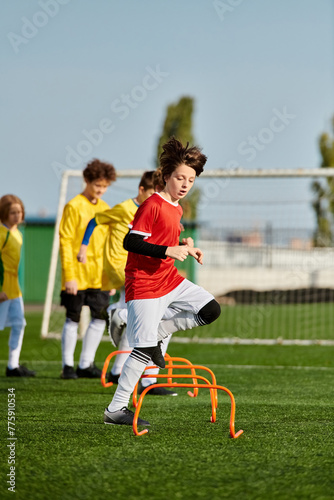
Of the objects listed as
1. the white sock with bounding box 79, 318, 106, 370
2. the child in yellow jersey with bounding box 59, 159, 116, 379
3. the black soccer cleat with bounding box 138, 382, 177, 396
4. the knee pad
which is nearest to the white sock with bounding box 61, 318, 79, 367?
the child in yellow jersey with bounding box 59, 159, 116, 379

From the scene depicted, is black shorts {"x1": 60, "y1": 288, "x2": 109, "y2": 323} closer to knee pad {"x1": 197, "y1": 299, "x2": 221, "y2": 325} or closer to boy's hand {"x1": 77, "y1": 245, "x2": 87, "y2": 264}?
boy's hand {"x1": 77, "y1": 245, "x2": 87, "y2": 264}

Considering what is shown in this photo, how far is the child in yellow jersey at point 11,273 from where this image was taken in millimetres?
6910

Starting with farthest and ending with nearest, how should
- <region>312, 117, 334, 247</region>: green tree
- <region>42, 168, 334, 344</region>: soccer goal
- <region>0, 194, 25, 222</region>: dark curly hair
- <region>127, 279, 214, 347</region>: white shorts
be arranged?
<region>312, 117, 334, 247</region>: green tree < <region>42, 168, 334, 344</region>: soccer goal < <region>0, 194, 25, 222</region>: dark curly hair < <region>127, 279, 214, 347</region>: white shorts

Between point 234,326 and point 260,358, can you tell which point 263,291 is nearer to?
point 234,326

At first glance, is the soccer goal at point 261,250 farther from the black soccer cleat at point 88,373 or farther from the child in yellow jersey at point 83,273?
the black soccer cleat at point 88,373

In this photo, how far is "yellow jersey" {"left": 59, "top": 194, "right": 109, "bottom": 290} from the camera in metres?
6.88

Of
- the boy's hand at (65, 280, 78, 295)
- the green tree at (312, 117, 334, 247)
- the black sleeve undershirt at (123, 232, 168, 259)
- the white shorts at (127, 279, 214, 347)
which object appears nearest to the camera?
the black sleeve undershirt at (123, 232, 168, 259)

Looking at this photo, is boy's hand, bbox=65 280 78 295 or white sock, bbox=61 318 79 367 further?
white sock, bbox=61 318 79 367

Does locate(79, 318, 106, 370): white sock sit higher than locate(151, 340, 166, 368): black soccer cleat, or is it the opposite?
locate(151, 340, 166, 368): black soccer cleat

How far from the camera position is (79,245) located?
702 centimetres

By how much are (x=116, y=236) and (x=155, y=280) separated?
208cm

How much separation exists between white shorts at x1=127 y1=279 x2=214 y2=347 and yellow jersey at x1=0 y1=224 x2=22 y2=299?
291 cm

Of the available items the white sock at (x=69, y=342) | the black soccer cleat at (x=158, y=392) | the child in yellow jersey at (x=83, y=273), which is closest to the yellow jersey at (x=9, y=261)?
the child in yellow jersey at (x=83, y=273)

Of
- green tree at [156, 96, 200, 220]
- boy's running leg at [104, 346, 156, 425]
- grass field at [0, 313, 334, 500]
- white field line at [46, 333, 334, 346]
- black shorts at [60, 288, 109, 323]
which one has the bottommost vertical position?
white field line at [46, 333, 334, 346]
